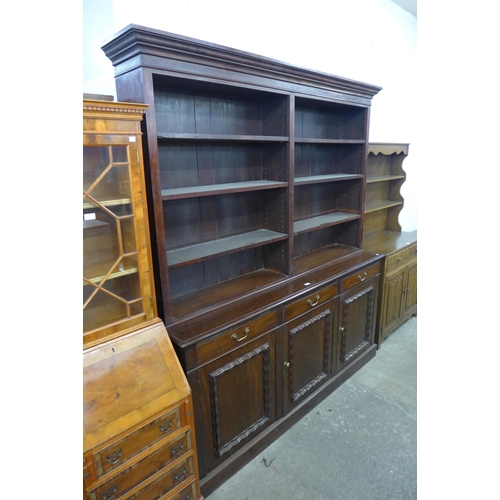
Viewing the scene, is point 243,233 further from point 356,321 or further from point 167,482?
point 167,482

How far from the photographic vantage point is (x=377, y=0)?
317 cm

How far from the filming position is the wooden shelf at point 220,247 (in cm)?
→ 180

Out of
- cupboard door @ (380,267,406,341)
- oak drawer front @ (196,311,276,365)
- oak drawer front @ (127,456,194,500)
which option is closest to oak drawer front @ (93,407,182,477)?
oak drawer front @ (127,456,194,500)

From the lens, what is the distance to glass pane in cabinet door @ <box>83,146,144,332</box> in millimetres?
1326

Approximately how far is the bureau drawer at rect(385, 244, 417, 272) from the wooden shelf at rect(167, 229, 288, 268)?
1254 millimetres

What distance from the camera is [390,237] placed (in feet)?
11.7

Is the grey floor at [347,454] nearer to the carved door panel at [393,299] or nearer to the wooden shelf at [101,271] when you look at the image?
the carved door panel at [393,299]

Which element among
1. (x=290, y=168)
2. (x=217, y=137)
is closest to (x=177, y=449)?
(x=217, y=137)

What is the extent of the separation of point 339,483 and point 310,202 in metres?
1.94

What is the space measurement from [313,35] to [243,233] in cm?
173

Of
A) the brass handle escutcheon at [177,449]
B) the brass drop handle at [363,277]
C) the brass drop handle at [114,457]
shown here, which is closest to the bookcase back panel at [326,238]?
the brass drop handle at [363,277]

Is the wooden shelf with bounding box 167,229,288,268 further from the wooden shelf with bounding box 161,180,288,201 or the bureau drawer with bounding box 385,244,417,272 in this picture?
the bureau drawer with bounding box 385,244,417,272
